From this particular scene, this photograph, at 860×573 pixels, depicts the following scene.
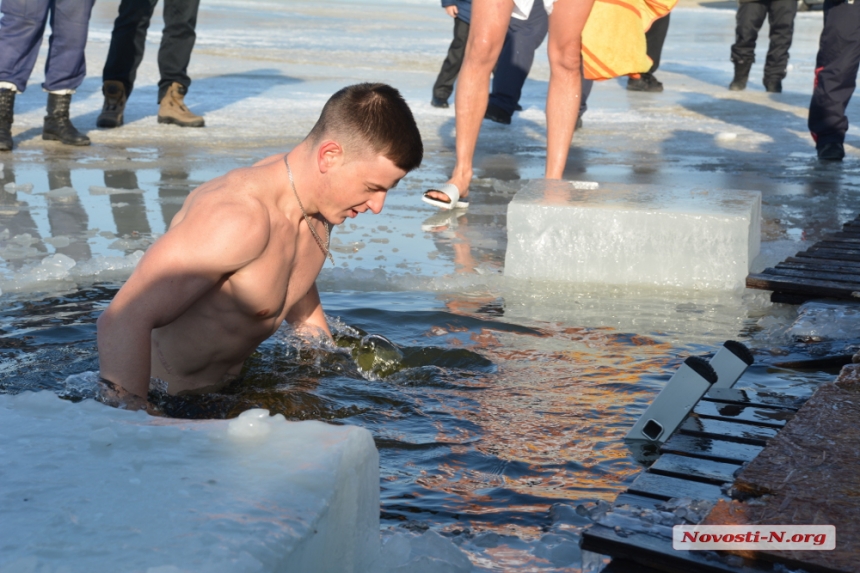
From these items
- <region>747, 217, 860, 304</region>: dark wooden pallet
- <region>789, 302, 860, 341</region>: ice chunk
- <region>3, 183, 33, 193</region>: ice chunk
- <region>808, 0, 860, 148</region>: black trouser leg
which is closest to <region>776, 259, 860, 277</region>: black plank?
<region>747, 217, 860, 304</region>: dark wooden pallet

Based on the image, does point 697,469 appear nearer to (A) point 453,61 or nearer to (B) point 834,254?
(B) point 834,254

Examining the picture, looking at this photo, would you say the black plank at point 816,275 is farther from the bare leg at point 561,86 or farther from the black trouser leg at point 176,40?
the black trouser leg at point 176,40

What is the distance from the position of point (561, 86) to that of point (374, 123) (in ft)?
8.51

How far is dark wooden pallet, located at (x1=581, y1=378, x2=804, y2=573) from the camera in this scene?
5.22ft

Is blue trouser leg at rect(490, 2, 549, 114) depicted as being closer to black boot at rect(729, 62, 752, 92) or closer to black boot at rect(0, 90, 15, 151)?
black boot at rect(729, 62, 752, 92)

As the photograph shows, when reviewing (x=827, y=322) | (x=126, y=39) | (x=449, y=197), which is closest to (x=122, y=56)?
(x=126, y=39)

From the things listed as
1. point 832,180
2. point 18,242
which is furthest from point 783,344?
point 832,180

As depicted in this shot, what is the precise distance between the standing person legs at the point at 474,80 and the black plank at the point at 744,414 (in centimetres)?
265

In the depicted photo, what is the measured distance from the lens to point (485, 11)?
4941 millimetres

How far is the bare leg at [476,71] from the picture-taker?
16.2 feet

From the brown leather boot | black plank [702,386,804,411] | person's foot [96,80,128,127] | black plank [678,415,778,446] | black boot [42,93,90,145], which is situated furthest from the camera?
the brown leather boot

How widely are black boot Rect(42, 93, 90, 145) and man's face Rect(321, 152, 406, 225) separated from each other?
14.0 ft

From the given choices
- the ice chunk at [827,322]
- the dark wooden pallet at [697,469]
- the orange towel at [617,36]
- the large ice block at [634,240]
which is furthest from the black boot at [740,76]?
the dark wooden pallet at [697,469]

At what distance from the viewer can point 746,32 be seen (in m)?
10.4
